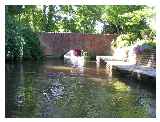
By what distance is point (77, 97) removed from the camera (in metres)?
4.59

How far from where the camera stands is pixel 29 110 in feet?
11.8

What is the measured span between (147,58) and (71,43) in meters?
6.04

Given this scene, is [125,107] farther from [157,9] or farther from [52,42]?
[52,42]

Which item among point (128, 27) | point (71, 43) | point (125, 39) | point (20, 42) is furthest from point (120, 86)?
point (71, 43)

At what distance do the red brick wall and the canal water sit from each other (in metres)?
5.35

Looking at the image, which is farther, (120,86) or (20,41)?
(20,41)

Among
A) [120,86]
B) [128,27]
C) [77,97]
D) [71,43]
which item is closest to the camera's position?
[77,97]

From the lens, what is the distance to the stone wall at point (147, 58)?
6794 mm

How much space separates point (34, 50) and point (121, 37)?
256cm

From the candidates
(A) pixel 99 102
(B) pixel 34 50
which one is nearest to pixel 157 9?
(A) pixel 99 102

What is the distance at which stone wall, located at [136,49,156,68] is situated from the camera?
6794mm

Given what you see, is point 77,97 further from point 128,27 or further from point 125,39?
point 125,39

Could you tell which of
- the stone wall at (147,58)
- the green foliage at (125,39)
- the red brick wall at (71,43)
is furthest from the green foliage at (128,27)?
the red brick wall at (71,43)

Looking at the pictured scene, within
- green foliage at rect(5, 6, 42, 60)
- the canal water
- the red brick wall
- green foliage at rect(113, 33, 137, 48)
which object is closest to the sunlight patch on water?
the canal water
